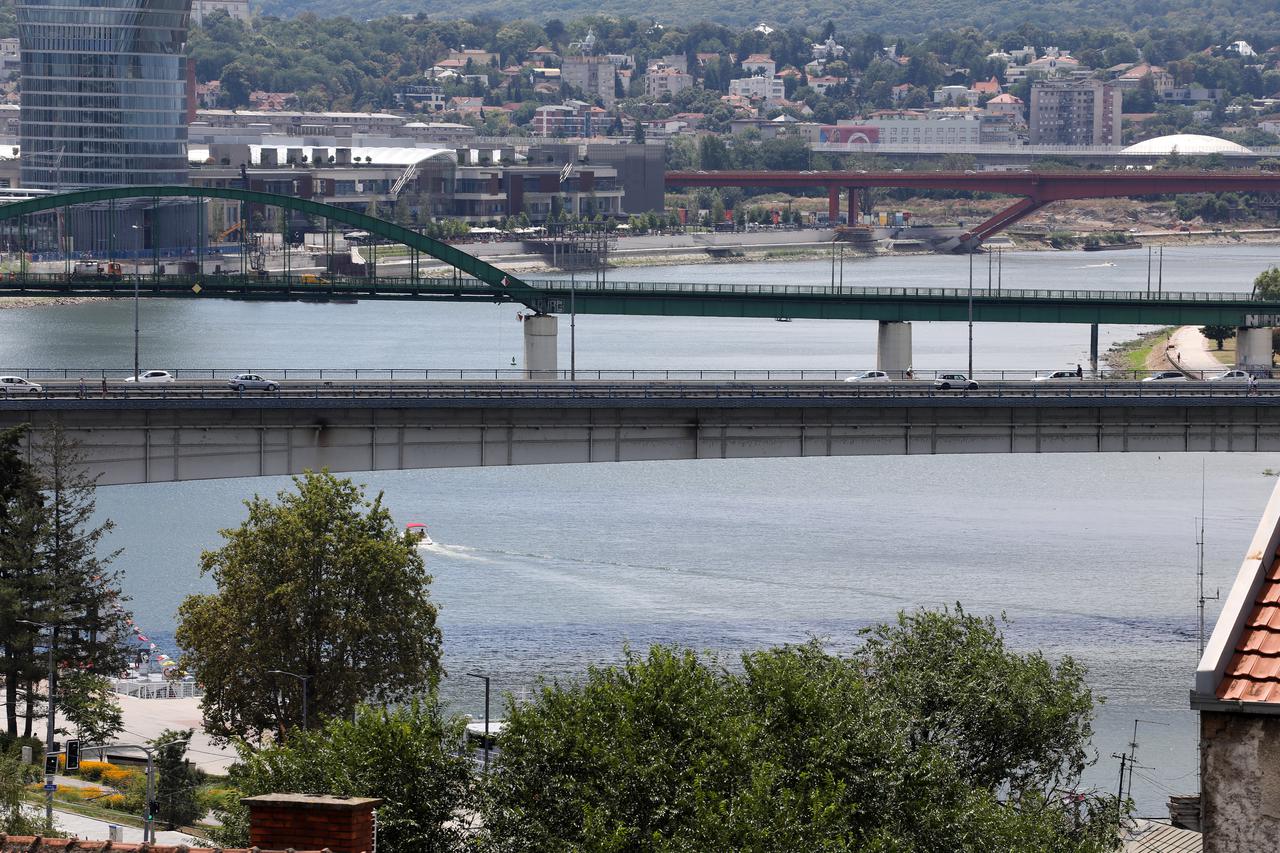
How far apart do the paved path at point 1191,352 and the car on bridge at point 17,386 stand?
53434mm

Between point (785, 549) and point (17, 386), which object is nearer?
point (17, 386)

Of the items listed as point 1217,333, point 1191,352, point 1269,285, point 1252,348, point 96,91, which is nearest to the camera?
point 1252,348

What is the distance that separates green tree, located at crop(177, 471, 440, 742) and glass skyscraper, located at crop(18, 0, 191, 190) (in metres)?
150

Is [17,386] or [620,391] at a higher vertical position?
[620,391]

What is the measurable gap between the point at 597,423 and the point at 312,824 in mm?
35107

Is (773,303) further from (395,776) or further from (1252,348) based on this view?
(395,776)

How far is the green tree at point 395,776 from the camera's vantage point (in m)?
18.9

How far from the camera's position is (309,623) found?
124 ft

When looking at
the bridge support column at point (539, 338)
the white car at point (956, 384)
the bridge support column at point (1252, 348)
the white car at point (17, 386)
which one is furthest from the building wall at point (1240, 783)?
the bridge support column at point (1252, 348)

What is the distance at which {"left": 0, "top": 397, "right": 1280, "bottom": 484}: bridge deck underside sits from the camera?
4722 centimetres

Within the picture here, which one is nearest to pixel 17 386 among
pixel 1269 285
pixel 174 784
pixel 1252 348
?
pixel 174 784

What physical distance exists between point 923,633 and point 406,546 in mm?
11967

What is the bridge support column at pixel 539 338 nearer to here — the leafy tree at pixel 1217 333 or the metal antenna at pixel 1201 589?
the metal antenna at pixel 1201 589

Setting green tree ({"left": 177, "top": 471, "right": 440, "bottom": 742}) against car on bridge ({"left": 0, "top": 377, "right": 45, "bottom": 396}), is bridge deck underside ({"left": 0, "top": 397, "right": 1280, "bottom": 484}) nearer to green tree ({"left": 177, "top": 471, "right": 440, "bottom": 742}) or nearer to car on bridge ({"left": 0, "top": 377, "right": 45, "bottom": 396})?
car on bridge ({"left": 0, "top": 377, "right": 45, "bottom": 396})
